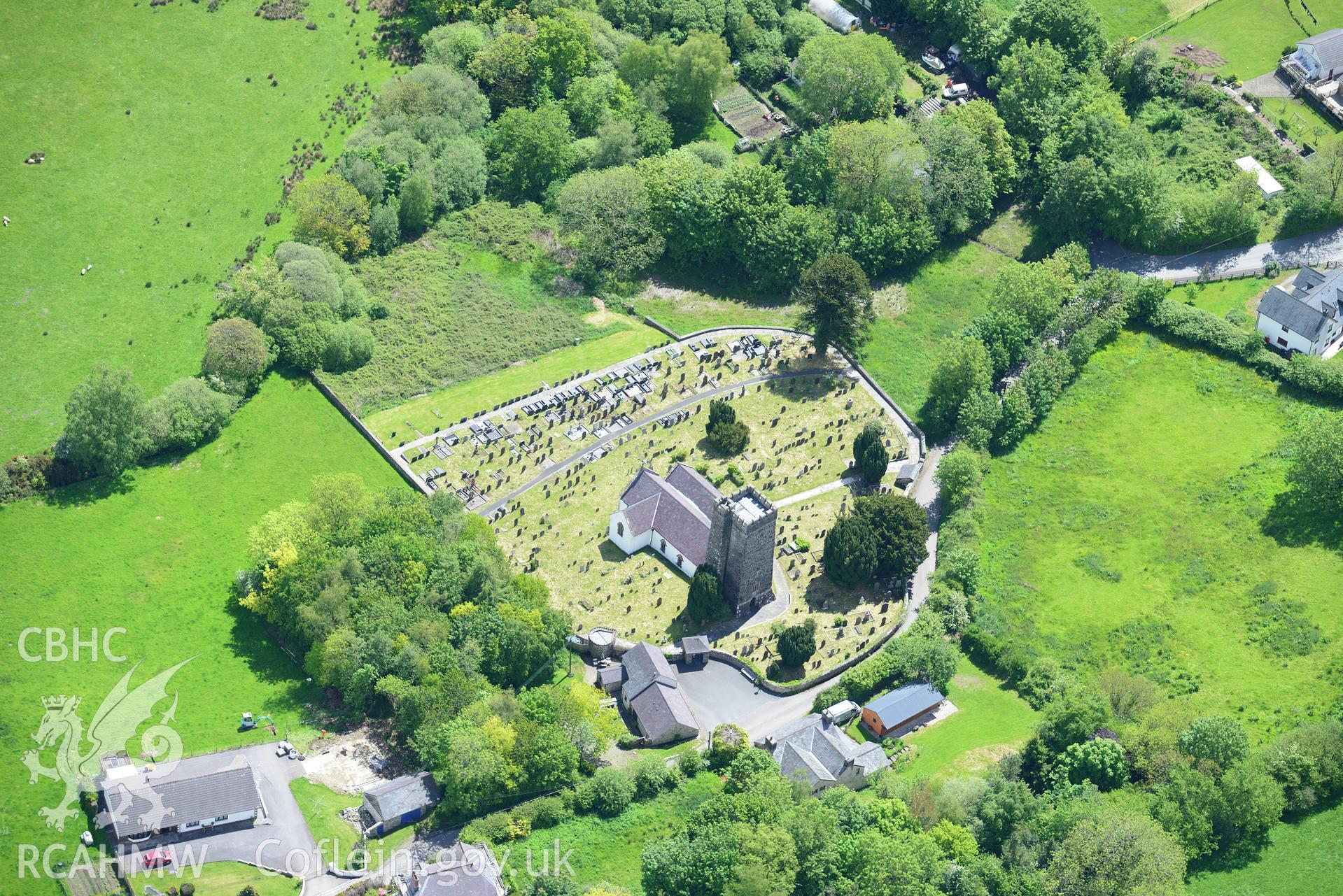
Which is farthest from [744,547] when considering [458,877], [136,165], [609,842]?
[136,165]

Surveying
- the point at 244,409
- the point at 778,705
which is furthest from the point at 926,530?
the point at 244,409

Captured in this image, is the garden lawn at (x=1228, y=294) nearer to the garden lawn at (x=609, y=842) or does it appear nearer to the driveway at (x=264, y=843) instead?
the garden lawn at (x=609, y=842)

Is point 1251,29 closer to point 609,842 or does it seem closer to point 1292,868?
point 1292,868

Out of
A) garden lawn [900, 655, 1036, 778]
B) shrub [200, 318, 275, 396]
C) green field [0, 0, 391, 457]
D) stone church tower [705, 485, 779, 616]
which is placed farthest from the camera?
green field [0, 0, 391, 457]

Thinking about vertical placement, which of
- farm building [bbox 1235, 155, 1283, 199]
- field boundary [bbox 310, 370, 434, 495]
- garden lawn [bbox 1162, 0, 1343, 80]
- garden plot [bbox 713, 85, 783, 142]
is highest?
garden lawn [bbox 1162, 0, 1343, 80]

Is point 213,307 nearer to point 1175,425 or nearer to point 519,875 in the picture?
point 519,875

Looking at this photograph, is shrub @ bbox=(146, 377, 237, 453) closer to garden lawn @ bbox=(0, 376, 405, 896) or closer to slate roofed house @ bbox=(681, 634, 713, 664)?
garden lawn @ bbox=(0, 376, 405, 896)

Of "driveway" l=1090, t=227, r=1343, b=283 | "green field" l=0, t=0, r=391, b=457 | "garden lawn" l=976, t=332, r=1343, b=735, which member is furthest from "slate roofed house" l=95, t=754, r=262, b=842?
"driveway" l=1090, t=227, r=1343, b=283
